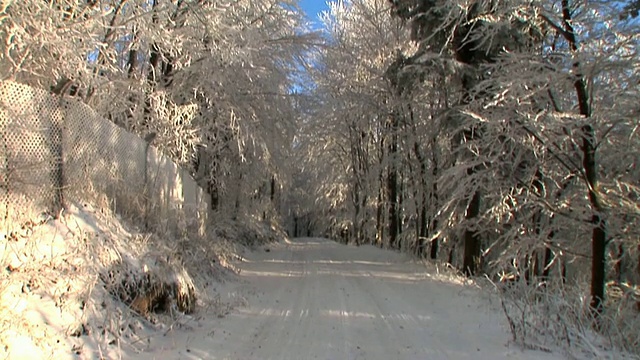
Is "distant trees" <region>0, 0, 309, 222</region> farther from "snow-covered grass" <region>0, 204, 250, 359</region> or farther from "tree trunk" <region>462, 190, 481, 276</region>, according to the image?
"tree trunk" <region>462, 190, 481, 276</region>

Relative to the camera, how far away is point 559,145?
8.69 meters

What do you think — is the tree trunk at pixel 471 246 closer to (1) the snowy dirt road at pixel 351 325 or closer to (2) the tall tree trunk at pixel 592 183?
(1) the snowy dirt road at pixel 351 325

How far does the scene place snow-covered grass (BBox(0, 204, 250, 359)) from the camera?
4762 millimetres

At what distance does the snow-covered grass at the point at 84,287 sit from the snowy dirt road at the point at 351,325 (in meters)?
0.52

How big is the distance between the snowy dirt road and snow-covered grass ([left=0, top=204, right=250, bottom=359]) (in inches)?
20.3

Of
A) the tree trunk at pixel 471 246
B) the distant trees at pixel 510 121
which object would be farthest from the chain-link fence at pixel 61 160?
the tree trunk at pixel 471 246

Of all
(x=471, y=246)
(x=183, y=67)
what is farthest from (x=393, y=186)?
(x=183, y=67)

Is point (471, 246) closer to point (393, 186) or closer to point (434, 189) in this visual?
point (434, 189)

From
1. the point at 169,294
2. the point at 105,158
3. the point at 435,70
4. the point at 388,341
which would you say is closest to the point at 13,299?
the point at 169,294

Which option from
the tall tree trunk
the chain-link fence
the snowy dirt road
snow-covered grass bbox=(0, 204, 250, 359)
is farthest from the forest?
snow-covered grass bbox=(0, 204, 250, 359)

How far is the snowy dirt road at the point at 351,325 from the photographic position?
235 inches

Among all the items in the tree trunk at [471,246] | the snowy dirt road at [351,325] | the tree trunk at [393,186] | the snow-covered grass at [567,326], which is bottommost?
the snowy dirt road at [351,325]

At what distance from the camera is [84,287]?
568 cm

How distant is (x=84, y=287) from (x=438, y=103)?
43.2 feet
